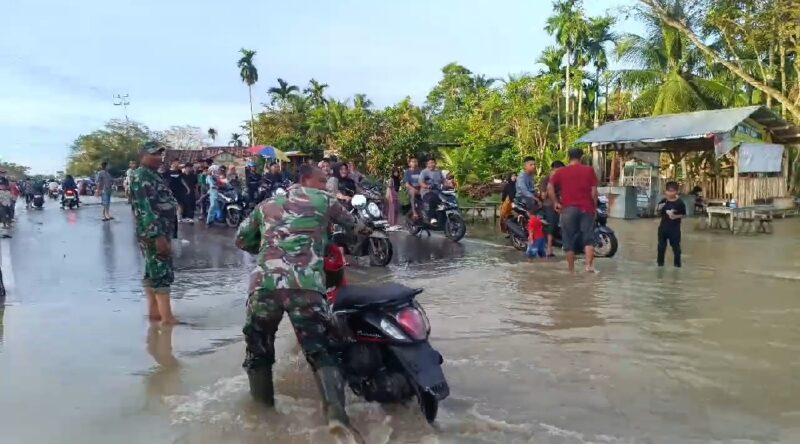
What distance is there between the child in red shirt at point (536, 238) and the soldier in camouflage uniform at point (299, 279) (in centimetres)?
704

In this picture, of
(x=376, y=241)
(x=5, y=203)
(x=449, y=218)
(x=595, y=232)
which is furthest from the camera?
(x=5, y=203)

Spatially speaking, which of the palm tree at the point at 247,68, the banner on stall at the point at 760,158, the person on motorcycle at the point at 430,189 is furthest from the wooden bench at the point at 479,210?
the palm tree at the point at 247,68

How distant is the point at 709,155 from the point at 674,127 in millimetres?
4395

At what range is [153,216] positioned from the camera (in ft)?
19.8

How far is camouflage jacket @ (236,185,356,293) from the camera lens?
3.72 m

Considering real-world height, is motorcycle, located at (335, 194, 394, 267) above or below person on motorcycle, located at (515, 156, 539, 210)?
below

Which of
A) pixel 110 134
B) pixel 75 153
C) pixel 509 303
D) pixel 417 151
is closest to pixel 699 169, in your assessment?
pixel 417 151

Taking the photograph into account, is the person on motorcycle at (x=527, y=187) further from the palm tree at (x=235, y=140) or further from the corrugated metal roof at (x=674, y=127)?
the palm tree at (x=235, y=140)

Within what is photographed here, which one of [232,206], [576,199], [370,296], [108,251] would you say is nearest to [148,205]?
[370,296]

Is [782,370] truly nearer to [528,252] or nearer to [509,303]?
[509,303]

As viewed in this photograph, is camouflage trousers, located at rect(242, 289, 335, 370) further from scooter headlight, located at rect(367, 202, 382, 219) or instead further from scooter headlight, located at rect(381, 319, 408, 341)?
scooter headlight, located at rect(367, 202, 382, 219)

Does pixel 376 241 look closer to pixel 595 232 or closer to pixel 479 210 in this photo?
pixel 595 232

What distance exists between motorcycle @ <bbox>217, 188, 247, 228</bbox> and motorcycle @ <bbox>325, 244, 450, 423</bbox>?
12.2 m

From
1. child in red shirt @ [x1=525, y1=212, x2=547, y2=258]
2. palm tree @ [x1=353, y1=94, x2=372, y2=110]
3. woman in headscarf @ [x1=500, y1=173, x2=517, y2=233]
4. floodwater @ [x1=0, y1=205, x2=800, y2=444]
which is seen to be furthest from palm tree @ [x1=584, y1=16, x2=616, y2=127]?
floodwater @ [x1=0, y1=205, x2=800, y2=444]
